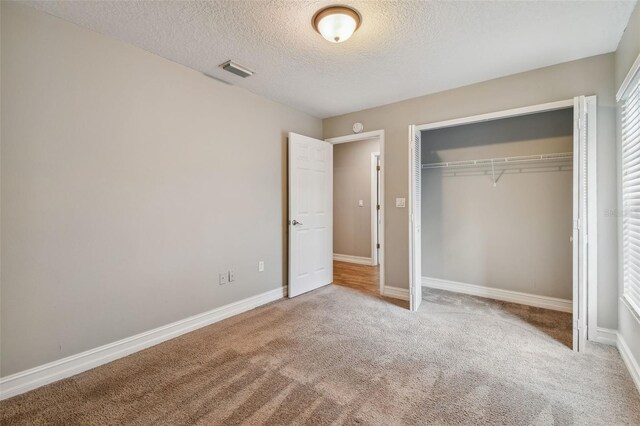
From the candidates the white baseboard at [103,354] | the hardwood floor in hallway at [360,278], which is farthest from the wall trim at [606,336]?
the white baseboard at [103,354]

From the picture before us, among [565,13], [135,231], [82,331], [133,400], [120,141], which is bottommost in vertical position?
[133,400]

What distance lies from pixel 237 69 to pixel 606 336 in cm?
398

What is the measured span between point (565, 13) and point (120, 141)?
132 inches

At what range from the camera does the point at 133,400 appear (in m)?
1.75

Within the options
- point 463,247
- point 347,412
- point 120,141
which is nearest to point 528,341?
point 463,247

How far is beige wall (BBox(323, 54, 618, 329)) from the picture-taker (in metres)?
2.42

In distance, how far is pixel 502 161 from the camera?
346 cm

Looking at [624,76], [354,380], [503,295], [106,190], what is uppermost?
[624,76]

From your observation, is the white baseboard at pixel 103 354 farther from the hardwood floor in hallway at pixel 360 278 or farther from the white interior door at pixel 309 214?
the hardwood floor in hallway at pixel 360 278

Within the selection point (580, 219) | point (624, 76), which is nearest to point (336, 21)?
point (624, 76)

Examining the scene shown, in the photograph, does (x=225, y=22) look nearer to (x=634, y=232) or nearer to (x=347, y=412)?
(x=347, y=412)

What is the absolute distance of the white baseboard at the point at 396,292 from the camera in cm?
360

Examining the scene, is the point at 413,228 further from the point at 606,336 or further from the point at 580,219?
the point at 606,336

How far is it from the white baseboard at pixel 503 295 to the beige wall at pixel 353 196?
177 cm
